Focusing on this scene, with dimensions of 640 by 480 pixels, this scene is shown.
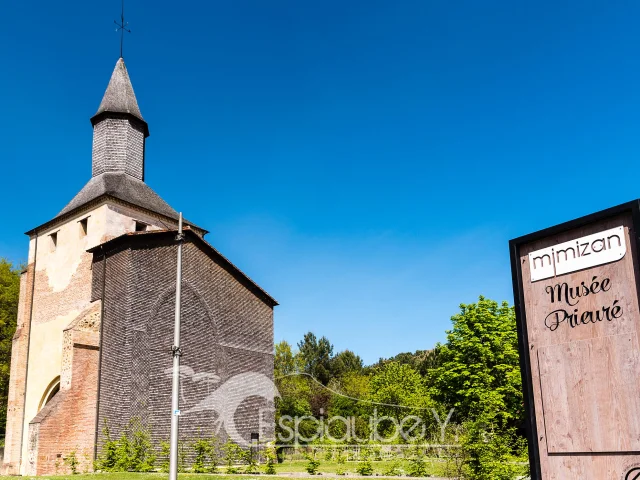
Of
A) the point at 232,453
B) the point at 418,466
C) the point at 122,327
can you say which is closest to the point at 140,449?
the point at 232,453

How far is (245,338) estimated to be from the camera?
1182 inches

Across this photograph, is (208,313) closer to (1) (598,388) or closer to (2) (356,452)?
(2) (356,452)

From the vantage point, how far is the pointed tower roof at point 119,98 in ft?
108

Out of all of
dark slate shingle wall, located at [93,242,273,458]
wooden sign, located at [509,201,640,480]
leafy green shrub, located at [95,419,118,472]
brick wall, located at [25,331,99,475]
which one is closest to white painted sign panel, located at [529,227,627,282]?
wooden sign, located at [509,201,640,480]

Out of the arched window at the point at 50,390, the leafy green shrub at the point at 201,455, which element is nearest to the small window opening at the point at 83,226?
the arched window at the point at 50,390

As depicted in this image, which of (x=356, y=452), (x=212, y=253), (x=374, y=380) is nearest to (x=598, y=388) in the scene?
(x=212, y=253)

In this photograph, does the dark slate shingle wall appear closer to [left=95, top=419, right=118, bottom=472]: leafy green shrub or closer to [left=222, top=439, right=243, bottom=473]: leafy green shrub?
[left=95, top=419, right=118, bottom=472]: leafy green shrub

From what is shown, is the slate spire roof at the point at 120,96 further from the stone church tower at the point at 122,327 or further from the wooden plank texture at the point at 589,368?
the wooden plank texture at the point at 589,368

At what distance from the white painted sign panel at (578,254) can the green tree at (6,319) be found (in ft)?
147

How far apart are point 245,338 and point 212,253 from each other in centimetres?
460

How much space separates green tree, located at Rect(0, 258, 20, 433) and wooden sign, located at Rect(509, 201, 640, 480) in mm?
44830

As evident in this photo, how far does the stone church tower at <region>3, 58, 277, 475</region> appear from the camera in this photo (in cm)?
2503

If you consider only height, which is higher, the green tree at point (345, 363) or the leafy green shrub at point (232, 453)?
the green tree at point (345, 363)

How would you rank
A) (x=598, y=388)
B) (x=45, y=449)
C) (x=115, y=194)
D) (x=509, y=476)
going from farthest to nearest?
(x=115, y=194), (x=45, y=449), (x=509, y=476), (x=598, y=388)
